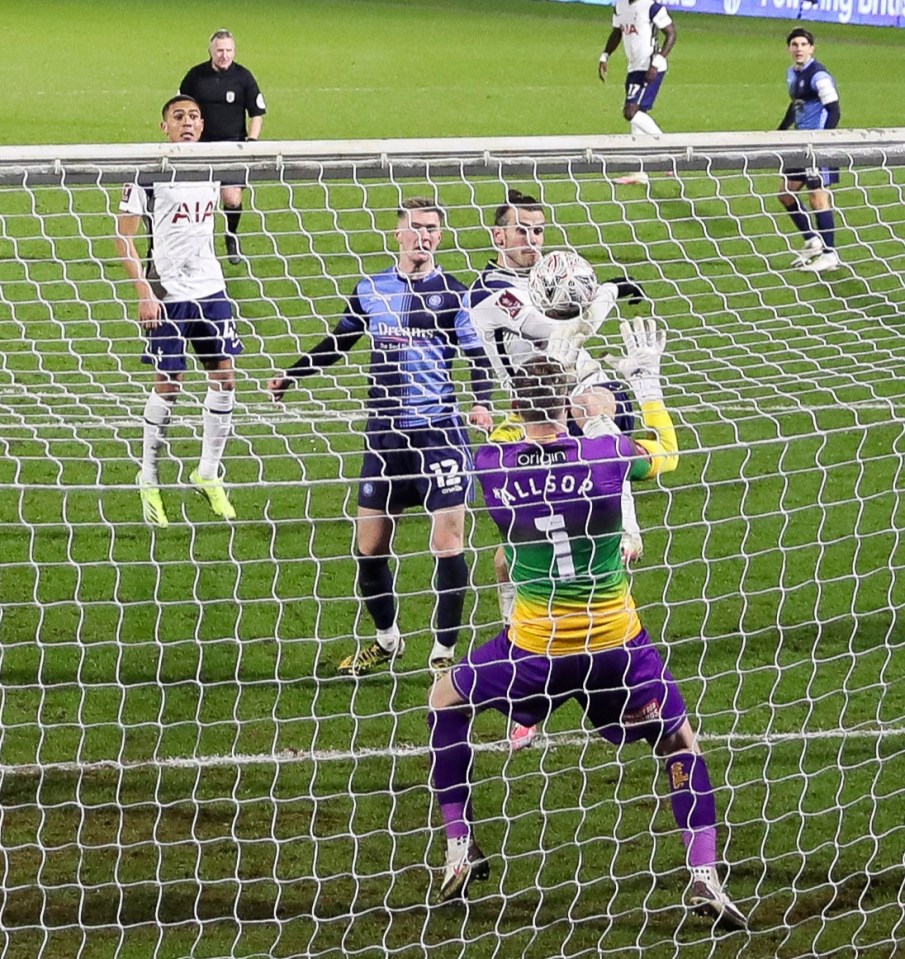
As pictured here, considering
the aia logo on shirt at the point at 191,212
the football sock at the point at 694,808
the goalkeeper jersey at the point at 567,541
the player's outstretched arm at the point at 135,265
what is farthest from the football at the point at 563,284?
the aia logo on shirt at the point at 191,212

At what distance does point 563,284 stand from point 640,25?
9.50 meters

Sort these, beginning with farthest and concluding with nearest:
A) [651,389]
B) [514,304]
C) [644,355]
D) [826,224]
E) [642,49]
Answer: [642,49], [826,224], [514,304], [651,389], [644,355]

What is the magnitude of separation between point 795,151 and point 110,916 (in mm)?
3341

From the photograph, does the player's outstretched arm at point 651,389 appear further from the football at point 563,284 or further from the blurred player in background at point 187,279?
the blurred player in background at point 187,279

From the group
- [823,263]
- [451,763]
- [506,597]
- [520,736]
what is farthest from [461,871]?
[823,263]

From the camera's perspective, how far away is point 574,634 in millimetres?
4941

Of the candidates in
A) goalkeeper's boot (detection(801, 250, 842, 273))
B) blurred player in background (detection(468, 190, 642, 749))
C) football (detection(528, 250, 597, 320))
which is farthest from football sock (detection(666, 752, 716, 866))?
goalkeeper's boot (detection(801, 250, 842, 273))

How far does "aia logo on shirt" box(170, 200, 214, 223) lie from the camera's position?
8023 mm

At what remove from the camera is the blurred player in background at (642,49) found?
14.5m

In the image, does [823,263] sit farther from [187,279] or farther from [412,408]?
[412,408]

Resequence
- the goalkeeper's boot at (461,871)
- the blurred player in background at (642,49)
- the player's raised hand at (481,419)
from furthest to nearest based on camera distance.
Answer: the blurred player in background at (642,49) → the player's raised hand at (481,419) → the goalkeeper's boot at (461,871)

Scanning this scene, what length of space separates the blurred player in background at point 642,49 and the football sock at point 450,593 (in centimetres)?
856

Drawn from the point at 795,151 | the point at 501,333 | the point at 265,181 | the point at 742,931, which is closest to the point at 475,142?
the point at 265,181

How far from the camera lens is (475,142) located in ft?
17.3
